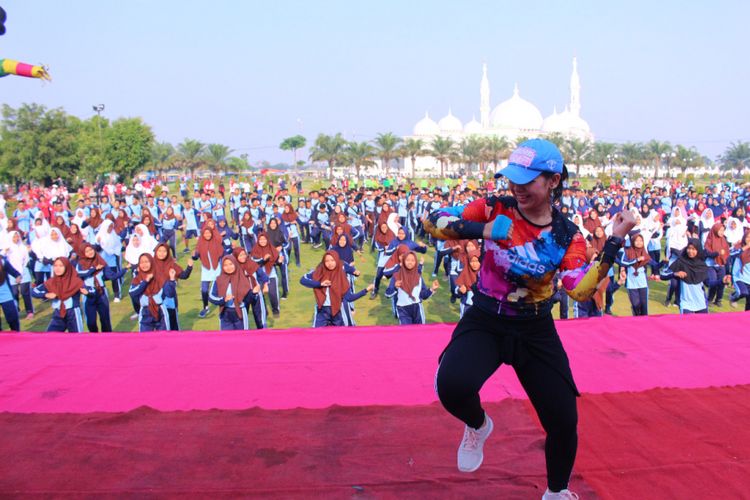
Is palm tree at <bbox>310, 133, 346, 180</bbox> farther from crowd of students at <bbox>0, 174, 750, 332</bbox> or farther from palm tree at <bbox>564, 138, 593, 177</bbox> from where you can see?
crowd of students at <bbox>0, 174, 750, 332</bbox>

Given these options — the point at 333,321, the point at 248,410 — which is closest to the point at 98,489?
the point at 248,410

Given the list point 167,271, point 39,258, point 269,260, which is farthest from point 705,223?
point 39,258

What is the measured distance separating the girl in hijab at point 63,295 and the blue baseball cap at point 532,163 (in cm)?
610

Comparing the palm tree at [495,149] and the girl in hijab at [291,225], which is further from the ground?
the palm tree at [495,149]

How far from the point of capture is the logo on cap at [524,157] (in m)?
2.44

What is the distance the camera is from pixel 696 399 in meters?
3.89

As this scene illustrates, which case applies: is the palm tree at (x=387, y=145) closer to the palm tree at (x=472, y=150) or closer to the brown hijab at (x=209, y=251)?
the palm tree at (x=472, y=150)

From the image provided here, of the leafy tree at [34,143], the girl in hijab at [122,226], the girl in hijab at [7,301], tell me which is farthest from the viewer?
the leafy tree at [34,143]

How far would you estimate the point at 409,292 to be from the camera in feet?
24.0

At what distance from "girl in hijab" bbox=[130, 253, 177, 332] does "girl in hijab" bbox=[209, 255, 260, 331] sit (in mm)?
619

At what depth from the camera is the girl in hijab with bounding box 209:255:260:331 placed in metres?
6.93

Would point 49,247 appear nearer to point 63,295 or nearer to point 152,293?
point 63,295

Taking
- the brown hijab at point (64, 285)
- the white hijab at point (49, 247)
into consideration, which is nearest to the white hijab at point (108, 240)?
the white hijab at point (49, 247)

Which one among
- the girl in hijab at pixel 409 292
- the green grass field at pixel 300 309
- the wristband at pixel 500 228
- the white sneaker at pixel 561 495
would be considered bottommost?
the green grass field at pixel 300 309
